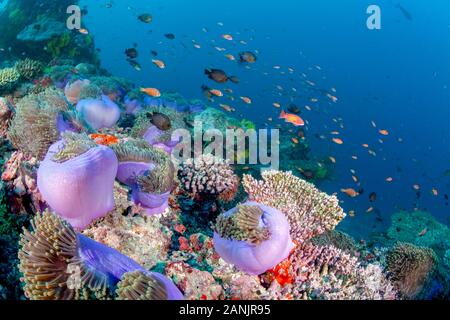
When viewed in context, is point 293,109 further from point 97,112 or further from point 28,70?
point 28,70

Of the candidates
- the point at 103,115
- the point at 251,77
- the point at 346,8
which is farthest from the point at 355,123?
the point at 103,115

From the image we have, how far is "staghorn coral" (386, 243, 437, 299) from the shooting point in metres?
4.48

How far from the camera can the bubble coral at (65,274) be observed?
7.70 feet

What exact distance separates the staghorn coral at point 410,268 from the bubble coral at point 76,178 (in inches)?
158

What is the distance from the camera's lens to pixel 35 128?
171 inches

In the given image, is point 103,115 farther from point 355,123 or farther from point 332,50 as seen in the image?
point 332,50

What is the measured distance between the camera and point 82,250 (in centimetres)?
256

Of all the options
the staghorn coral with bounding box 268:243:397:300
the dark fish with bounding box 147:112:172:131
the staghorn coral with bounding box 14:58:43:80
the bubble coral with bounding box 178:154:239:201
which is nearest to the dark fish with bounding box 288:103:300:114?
the dark fish with bounding box 147:112:172:131

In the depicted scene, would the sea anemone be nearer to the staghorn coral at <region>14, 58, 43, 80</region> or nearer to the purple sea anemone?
the purple sea anemone

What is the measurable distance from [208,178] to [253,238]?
1787mm

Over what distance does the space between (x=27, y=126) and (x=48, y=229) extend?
249cm

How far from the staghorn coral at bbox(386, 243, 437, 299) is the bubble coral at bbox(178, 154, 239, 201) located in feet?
8.32

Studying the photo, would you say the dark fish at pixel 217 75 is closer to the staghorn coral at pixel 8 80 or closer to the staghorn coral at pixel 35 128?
the staghorn coral at pixel 35 128

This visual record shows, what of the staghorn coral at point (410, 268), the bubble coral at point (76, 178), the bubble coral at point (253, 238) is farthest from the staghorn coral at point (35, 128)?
the staghorn coral at point (410, 268)
